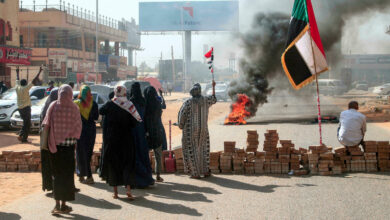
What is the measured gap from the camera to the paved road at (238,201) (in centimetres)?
648

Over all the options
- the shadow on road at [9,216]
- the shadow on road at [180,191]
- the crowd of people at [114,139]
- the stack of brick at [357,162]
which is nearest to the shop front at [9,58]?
the crowd of people at [114,139]

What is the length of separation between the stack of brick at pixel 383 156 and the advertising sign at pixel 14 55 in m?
27.8

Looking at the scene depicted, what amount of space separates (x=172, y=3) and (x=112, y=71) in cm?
1240

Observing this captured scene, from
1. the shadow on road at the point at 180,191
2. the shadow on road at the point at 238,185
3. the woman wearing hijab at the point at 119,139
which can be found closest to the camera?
the woman wearing hijab at the point at 119,139

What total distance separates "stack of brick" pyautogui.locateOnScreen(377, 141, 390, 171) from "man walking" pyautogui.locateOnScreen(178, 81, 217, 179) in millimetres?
3171

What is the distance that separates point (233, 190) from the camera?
26.5 ft

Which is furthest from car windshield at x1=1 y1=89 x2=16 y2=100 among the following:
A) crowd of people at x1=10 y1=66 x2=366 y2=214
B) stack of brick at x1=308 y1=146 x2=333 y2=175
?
stack of brick at x1=308 y1=146 x2=333 y2=175

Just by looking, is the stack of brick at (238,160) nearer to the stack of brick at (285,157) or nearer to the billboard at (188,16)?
the stack of brick at (285,157)

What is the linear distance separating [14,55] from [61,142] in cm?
2974

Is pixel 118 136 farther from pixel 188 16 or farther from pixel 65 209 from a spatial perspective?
pixel 188 16

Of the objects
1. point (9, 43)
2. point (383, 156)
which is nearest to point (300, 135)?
point (383, 156)

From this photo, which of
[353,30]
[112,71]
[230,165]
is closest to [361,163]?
[230,165]

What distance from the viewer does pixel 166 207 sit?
699 centimetres

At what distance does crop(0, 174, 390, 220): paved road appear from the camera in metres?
6.48
